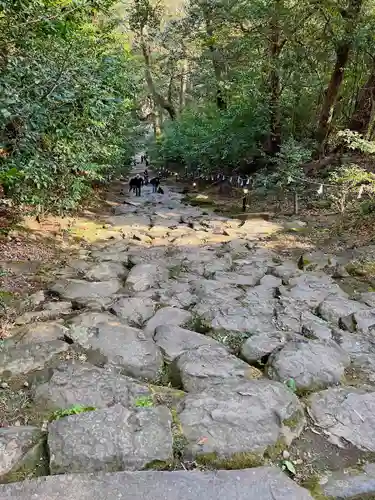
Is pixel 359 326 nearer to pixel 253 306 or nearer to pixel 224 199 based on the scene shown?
pixel 253 306

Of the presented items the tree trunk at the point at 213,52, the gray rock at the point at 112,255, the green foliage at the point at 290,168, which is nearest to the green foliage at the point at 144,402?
the gray rock at the point at 112,255

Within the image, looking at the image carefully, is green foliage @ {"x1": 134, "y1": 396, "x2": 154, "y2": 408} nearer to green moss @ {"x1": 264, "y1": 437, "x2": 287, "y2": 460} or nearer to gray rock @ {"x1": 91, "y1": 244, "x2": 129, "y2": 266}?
green moss @ {"x1": 264, "y1": 437, "x2": 287, "y2": 460}

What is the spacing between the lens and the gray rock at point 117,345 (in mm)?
3355

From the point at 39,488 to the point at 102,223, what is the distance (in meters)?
8.43

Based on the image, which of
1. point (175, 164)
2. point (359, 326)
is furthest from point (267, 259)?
point (175, 164)

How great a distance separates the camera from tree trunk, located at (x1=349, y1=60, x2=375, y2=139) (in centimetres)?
1215

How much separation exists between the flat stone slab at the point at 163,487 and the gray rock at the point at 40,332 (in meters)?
1.60

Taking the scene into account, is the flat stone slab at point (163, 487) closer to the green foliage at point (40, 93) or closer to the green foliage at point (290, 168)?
the green foliage at point (40, 93)

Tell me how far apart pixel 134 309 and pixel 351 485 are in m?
2.78

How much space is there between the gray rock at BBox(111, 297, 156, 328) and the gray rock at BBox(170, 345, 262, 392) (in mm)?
894

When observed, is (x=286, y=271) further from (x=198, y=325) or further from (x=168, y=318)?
(x=168, y=318)

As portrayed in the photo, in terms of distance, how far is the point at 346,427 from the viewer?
2742 mm

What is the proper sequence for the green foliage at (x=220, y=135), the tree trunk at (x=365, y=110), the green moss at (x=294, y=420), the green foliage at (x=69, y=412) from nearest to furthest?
the green foliage at (x=69, y=412) < the green moss at (x=294, y=420) < the tree trunk at (x=365, y=110) < the green foliage at (x=220, y=135)

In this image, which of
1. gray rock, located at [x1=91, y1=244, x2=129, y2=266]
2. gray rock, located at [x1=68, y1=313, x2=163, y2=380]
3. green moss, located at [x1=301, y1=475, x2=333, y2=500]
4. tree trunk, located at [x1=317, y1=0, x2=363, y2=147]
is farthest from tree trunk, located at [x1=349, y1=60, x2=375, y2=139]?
green moss, located at [x1=301, y1=475, x2=333, y2=500]
